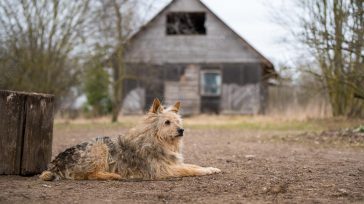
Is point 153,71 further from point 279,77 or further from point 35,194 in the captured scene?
point 35,194

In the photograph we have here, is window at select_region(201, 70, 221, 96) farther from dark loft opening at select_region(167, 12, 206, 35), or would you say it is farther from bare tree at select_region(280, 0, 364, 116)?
bare tree at select_region(280, 0, 364, 116)

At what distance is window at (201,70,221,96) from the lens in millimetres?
35375

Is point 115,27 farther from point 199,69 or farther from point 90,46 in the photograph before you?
point 199,69

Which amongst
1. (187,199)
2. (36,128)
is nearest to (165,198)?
(187,199)

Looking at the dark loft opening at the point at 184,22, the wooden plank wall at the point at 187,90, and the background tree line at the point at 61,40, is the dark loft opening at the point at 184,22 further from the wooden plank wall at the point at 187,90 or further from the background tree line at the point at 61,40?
the background tree line at the point at 61,40

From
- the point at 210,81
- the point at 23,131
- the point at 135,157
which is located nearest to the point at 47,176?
the point at 23,131

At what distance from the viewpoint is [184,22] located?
38281 millimetres

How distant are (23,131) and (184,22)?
30604mm

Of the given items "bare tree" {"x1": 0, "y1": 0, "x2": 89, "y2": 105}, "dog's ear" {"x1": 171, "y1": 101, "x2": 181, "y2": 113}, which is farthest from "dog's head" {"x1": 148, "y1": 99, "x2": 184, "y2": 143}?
"bare tree" {"x1": 0, "y1": 0, "x2": 89, "y2": 105}

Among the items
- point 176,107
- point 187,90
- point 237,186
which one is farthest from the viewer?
point 187,90

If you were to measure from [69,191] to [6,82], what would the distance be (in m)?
12.2

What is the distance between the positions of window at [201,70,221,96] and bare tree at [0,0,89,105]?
12.1 metres

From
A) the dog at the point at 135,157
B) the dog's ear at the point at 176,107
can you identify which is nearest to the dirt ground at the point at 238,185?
the dog at the point at 135,157

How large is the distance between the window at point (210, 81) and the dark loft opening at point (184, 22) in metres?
3.27
